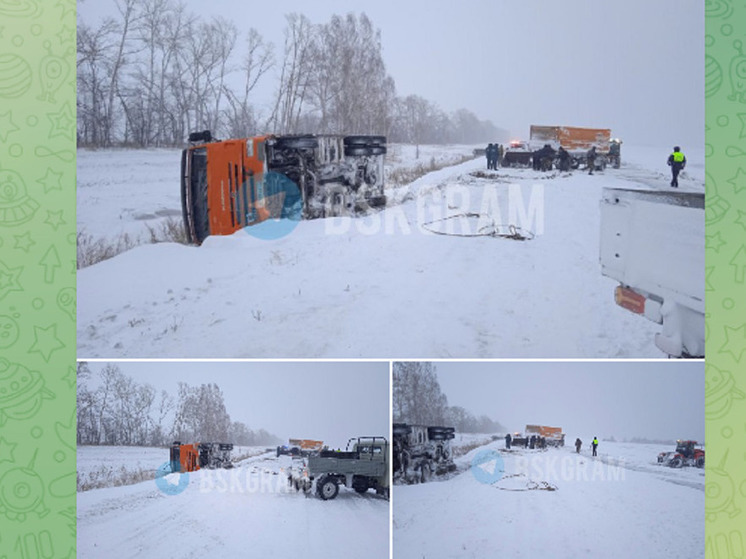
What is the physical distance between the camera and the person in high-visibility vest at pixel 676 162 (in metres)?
3.23

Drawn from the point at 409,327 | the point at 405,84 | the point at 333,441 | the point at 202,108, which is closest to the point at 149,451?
the point at 333,441

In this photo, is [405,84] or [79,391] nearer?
[79,391]

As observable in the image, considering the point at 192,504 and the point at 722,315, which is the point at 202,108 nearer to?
the point at 192,504

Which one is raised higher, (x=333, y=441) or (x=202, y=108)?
(x=202, y=108)

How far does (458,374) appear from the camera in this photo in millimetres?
3182

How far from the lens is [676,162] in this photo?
3240 millimetres

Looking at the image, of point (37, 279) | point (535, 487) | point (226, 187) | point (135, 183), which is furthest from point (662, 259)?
point (37, 279)

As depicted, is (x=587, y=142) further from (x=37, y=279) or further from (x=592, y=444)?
(x=37, y=279)

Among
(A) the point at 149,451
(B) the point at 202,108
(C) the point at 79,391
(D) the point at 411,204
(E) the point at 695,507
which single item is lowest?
(E) the point at 695,507

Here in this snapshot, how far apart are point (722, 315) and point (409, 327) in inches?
50.0

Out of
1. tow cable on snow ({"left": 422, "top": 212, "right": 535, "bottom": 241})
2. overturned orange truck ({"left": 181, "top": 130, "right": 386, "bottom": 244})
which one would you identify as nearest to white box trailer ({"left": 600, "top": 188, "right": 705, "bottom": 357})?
tow cable on snow ({"left": 422, "top": 212, "right": 535, "bottom": 241})
